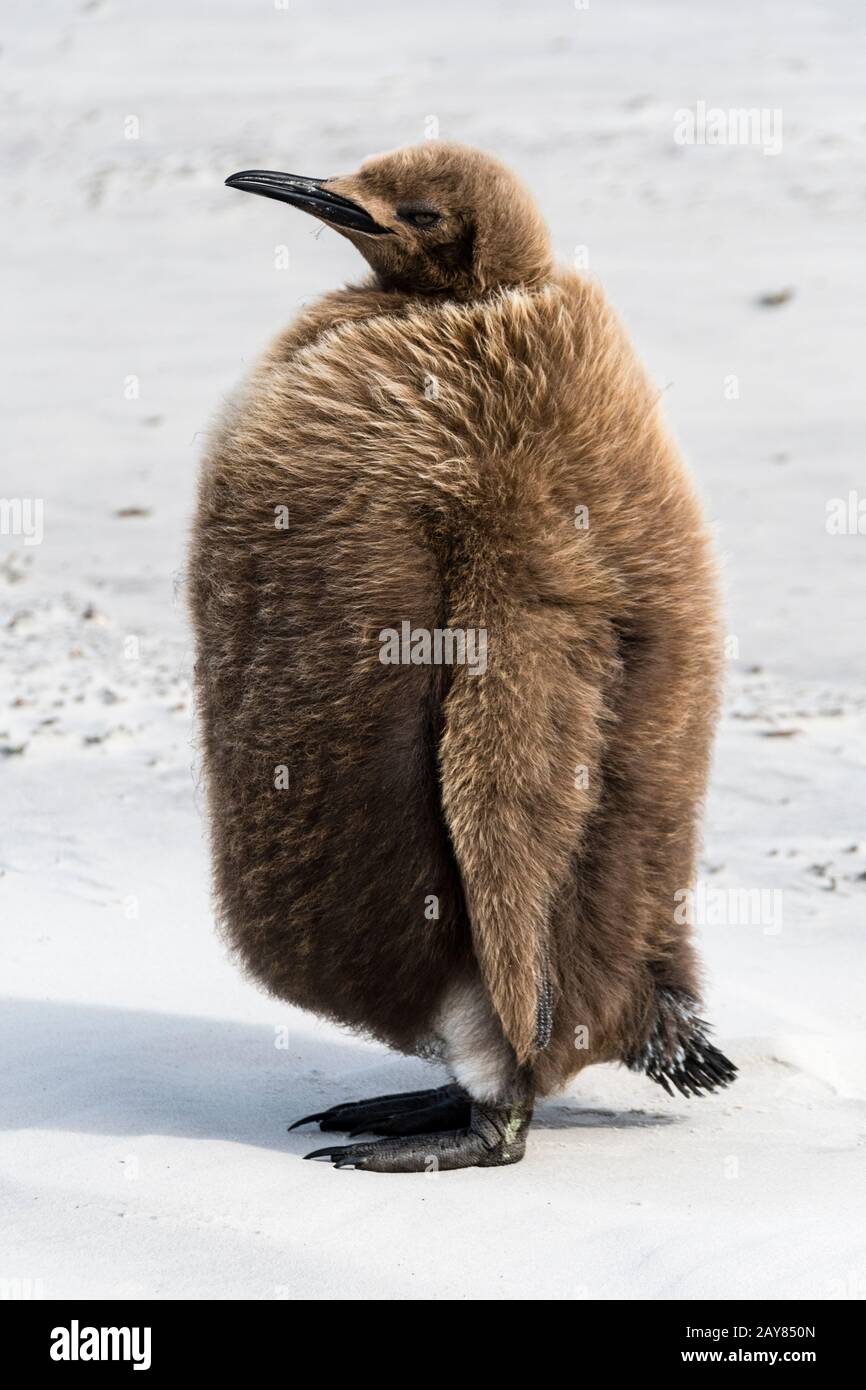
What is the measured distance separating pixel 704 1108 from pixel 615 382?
1.63 meters

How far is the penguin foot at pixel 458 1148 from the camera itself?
3.27 metres

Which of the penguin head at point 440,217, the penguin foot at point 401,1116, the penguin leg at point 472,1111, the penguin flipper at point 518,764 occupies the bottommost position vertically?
the penguin foot at point 401,1116

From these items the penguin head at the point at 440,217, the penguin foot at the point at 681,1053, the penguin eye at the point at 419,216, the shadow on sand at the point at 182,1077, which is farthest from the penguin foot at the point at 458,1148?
the penguin eye at the point at 419,216

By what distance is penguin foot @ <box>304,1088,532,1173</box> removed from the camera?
3273 mm

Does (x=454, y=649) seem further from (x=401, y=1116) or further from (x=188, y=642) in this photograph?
(x=188, y=642)

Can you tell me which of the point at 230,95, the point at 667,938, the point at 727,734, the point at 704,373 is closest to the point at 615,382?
the point at 667,938

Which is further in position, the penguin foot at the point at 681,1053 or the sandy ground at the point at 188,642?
the penguin foot at the point at 681,1053

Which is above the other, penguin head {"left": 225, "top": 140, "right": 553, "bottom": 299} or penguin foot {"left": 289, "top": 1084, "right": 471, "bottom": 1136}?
penguin head {"left": 225, "top": 140, "right": 553, "bottom": 299}

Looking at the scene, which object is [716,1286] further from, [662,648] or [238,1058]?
[238,1058]

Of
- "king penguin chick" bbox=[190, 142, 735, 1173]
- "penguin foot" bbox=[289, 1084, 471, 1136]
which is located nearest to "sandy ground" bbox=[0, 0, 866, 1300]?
"penguin foot" bbox=[289, 1084, 471, 1136]

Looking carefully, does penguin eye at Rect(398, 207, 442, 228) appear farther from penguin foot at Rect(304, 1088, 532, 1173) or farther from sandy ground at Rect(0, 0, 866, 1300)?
penguin foot at Rect(304, 1088, 532, 1173)

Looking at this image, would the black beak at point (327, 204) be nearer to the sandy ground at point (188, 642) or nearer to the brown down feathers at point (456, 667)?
the brown down feathers at point (456, 667)

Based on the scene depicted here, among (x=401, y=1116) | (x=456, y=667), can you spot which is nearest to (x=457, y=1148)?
(x=401, y=1116)

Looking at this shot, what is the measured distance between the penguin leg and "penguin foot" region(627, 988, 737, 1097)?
0.29m
